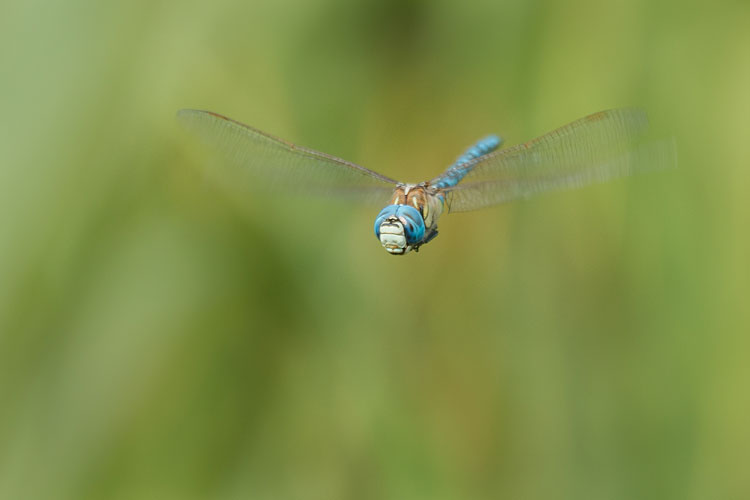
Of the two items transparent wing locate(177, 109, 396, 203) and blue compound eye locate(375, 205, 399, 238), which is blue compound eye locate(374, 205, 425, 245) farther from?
transparent wing locate(177, 109, 396, 203)

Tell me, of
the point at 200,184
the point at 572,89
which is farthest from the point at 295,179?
the point at 572,89

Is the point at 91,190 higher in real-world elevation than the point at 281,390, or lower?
higher

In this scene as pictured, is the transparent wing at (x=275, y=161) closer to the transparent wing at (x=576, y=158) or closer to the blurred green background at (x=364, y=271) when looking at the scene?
the transparent wing at (x=576, y=158)

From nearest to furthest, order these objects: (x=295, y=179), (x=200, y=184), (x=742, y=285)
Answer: (x=295, y=179)
(x=742, y=285)
(x=200, y=184)

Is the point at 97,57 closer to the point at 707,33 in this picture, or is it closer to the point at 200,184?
the point at 200,184

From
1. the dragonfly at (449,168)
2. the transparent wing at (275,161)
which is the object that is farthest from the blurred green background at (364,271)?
the transparent wing at (275,161)

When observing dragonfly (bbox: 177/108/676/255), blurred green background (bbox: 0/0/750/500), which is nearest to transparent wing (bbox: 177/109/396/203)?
dragonfly (bbox: 177/108/676/255)
